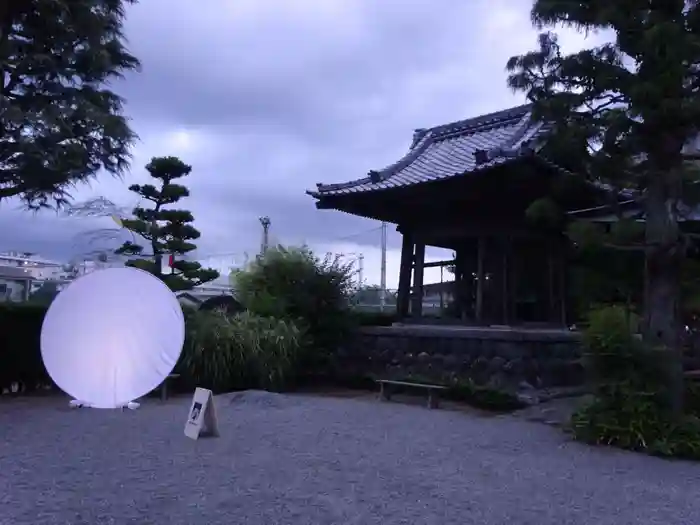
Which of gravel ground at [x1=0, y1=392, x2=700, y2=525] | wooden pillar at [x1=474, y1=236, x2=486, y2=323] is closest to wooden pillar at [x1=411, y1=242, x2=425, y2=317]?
wooden pillar at [x1=474, y1=236, x2=486, y2=323]

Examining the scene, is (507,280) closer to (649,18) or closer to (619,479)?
(649,18)

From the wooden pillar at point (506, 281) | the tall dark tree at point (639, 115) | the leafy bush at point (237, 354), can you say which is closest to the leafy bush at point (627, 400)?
the tall dark tree at point (639, 115)

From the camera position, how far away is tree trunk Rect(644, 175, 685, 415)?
603 cm

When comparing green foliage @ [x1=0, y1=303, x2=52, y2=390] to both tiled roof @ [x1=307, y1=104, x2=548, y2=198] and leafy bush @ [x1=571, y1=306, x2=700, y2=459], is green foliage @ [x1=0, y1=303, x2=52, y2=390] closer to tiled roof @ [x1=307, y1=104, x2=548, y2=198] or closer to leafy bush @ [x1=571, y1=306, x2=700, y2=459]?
tiled roof @ [x1=307, y1=104, x2=548, y2=198]

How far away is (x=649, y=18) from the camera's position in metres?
5.82

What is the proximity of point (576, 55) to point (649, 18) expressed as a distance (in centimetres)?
65

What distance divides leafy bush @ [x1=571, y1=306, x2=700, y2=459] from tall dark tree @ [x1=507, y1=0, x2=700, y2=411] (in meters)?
0.21

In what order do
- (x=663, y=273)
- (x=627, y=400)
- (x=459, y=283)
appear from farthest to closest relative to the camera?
(x=459, y=283) → (x=663, y=273) → (x=627, y=400)

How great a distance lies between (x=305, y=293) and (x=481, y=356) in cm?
305

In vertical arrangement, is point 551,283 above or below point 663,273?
above

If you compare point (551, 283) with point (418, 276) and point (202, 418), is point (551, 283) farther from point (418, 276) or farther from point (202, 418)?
point (202, 418)

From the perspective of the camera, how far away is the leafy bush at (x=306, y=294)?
10531mm

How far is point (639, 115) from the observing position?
585cm

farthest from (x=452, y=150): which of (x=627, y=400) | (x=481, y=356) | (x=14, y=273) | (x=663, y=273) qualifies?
(x=14, y=273)
